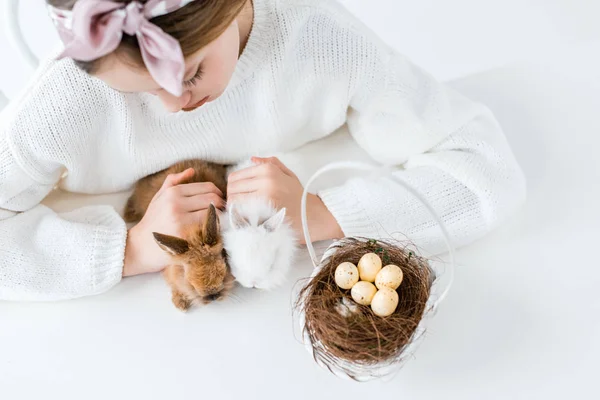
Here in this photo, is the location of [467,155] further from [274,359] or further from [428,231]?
[274,359]

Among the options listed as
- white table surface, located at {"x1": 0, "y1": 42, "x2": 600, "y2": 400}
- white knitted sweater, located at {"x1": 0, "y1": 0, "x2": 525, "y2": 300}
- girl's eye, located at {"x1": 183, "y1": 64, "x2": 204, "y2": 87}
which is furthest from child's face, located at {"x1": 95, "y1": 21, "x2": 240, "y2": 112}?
white table surface, located at {"x1": 0, "y1": 42, "x2": 600, "y2": 400}

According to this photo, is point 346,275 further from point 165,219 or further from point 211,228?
point 165,219

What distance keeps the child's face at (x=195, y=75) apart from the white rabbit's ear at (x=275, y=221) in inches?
7.6

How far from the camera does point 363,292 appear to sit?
2.54 feet

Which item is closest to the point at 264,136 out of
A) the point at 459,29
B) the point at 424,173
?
the point at 424,173

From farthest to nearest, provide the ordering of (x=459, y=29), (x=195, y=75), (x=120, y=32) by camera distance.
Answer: (x=459, y=29)
(x=195, y=75)
(x=120, y=32)

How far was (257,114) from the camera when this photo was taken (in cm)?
100

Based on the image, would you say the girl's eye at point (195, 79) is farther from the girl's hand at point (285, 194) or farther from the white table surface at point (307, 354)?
the white table surface at point (307, 354)

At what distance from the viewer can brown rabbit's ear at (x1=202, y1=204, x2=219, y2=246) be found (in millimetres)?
831

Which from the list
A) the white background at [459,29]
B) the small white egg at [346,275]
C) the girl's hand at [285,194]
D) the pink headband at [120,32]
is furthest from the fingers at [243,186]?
the white background at [459,29]

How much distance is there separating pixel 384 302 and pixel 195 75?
38 centimetres

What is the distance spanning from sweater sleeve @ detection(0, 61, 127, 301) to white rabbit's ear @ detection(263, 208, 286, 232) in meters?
0.25

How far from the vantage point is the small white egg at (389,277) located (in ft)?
2.55

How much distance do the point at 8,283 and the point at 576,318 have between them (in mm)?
874
